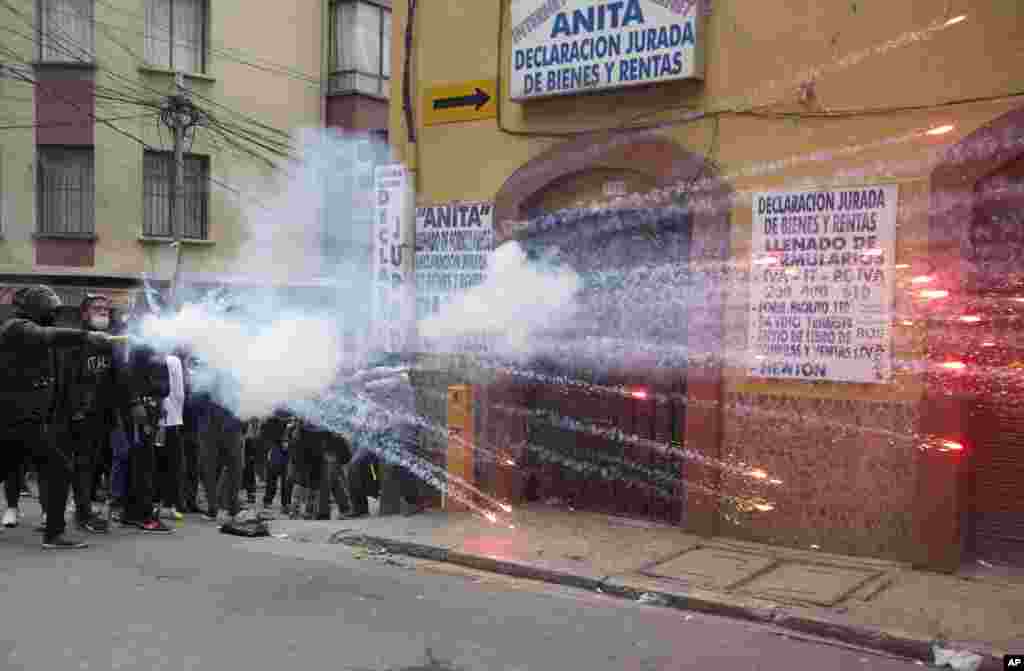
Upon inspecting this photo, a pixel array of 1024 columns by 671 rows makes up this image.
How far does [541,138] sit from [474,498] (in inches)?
140

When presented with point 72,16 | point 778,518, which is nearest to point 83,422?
point 778,518

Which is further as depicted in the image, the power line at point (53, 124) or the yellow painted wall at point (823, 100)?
the power line at point (53, 124)

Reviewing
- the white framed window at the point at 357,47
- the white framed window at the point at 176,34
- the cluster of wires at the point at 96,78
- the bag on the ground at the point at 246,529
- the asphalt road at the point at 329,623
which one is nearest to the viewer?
the asphalt road at the point at 329,623

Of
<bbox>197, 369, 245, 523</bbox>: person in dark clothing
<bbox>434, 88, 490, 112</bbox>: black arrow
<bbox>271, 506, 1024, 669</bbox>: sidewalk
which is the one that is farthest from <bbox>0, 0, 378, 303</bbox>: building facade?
<bbox>271, 506, 1024, 669</bbox>: sidewalk

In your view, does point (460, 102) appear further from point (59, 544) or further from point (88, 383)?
point (59, 544)

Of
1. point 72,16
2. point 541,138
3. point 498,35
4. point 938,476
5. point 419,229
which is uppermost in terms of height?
point 72,16

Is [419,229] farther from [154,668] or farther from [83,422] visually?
[154,668]

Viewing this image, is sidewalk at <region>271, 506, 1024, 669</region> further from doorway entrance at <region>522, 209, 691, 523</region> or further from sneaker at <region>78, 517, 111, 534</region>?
sneaker at <region>78, 517, 111, 534</region>

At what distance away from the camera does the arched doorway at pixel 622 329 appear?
8.88 meters

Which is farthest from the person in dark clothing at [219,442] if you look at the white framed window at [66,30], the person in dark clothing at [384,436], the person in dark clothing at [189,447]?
the white framed window at [66,30]

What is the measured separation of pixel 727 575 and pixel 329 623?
2997mm

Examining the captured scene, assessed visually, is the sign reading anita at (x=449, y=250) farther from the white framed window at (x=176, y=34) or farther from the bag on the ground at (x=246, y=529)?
the white framed window at (x=176, y=34)

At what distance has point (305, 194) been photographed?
1969 cm

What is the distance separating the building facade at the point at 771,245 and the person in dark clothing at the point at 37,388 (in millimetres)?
3665
